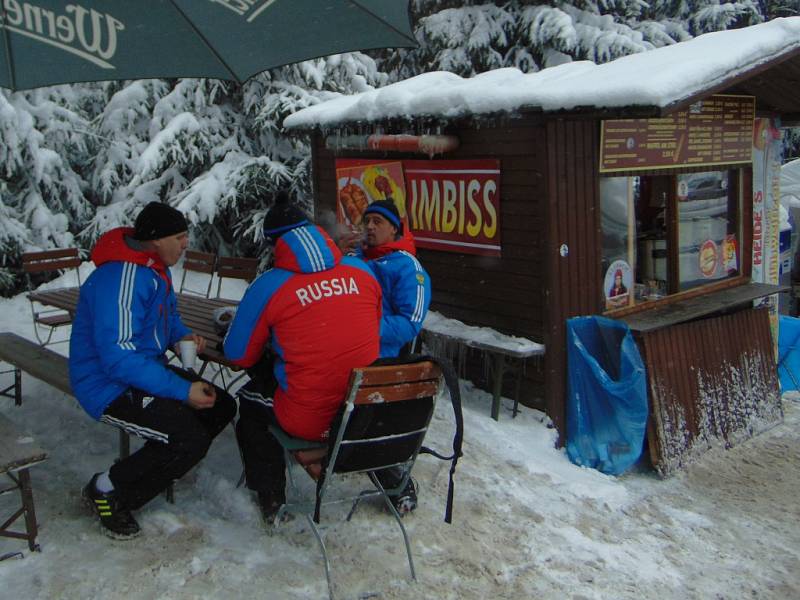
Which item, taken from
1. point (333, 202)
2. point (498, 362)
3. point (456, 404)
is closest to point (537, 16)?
point (333, 202)

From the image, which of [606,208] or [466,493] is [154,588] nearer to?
[466,493]

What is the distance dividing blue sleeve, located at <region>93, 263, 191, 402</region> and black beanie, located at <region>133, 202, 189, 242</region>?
18 centimetres

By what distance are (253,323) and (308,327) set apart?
30cm

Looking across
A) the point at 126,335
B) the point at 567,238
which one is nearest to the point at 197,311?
the point at 126,335

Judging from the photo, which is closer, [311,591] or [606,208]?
[311,591]

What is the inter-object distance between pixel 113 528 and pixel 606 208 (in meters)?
4.62

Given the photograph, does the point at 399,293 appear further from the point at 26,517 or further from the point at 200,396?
the point at 26,517

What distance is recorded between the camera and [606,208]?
21.3 feet

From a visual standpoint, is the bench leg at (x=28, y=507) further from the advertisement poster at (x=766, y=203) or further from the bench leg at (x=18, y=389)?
the advertisement poster at (x=766, y=203)

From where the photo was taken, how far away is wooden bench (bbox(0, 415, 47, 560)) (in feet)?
11.5

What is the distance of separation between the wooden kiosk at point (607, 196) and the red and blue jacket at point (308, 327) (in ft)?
8.39

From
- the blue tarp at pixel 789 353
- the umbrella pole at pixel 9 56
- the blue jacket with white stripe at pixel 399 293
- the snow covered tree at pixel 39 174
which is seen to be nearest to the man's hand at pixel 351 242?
the blue jacket with white stripe at pixel 399 293

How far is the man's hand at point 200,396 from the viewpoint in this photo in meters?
3.74

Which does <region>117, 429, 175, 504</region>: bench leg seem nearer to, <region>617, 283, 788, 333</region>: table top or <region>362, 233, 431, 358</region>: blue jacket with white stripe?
<region>362, 233, 431, 358</region>: blue jacket with white stripe
